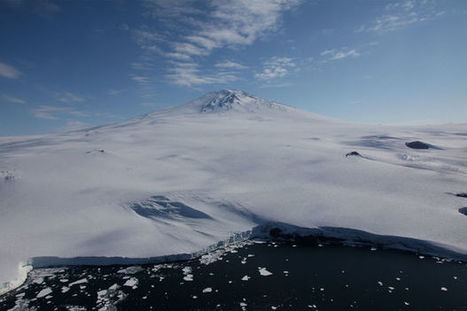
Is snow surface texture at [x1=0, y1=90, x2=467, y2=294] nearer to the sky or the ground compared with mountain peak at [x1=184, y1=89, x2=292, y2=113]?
nearer to the ground

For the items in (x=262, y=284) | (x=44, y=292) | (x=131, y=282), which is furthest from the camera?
(x=131, y=282)

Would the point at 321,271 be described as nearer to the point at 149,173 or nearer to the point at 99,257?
the point at 99,257

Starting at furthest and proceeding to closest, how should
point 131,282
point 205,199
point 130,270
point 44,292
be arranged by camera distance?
point 205,199
point 130,270
point 131,282
point 44,292

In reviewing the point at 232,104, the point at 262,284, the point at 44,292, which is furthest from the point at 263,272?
the point at 232,104

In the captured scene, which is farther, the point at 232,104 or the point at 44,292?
the point at 232,104

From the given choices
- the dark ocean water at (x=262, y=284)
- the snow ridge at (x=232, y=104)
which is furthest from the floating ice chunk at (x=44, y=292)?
the snow ridge at (x=232, y=104)

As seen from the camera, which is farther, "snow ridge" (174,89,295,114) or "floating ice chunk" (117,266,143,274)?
"snow ridge" (174,89,295,114)

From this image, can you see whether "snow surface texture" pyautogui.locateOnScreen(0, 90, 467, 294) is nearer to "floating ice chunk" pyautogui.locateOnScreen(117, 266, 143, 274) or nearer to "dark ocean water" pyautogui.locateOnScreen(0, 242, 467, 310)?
"floating ice chunk" pyautogui.locateOnScreen(117, 266, 143, 274)

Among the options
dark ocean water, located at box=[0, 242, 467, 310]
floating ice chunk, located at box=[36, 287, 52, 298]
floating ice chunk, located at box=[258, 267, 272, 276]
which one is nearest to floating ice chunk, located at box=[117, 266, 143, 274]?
dark ocean water, located at box=[0, 242, 467, 310]

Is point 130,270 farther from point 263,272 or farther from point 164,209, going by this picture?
point 263,272

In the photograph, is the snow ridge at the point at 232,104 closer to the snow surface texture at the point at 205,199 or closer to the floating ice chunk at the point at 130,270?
the snow surface texture at the point at 205,199

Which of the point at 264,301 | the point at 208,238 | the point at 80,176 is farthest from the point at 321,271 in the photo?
the point at 80,176
